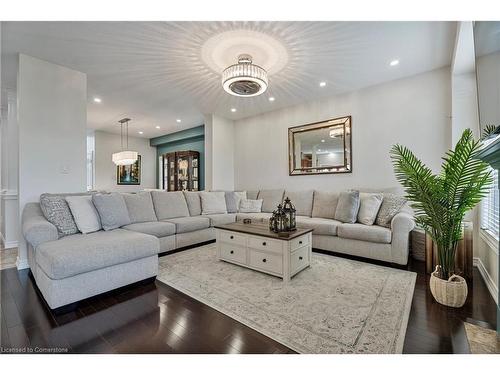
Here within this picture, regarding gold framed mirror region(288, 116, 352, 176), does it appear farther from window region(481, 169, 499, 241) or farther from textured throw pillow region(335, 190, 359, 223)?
window region(481, 169, 499, 241)

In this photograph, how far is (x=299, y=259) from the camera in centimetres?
254

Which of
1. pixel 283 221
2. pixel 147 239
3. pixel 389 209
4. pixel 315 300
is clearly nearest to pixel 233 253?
pixel 283 221

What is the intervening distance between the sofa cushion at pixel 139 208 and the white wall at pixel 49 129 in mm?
615

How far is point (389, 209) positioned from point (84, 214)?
3.73 metres

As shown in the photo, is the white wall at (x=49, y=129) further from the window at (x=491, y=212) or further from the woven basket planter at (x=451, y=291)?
the window at (x=491, y=212)

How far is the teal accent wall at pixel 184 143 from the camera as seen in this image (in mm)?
6582

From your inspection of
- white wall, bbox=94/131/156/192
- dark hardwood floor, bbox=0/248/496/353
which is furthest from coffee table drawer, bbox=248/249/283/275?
white wall, bbox=94/131/156/192

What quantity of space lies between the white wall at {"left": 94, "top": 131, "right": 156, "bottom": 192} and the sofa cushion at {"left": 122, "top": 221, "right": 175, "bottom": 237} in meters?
4.62

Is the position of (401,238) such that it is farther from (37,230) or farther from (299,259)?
(37,230)

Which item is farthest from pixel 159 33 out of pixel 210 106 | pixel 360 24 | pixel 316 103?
pixel 316 103

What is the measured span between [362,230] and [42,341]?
10.4 ft

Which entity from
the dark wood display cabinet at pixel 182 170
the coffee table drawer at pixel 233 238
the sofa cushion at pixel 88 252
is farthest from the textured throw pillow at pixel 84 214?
the dark wood display cabinet at pixel 182 170

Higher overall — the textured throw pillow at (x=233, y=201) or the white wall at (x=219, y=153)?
the white wall at (x=219, y=153)
